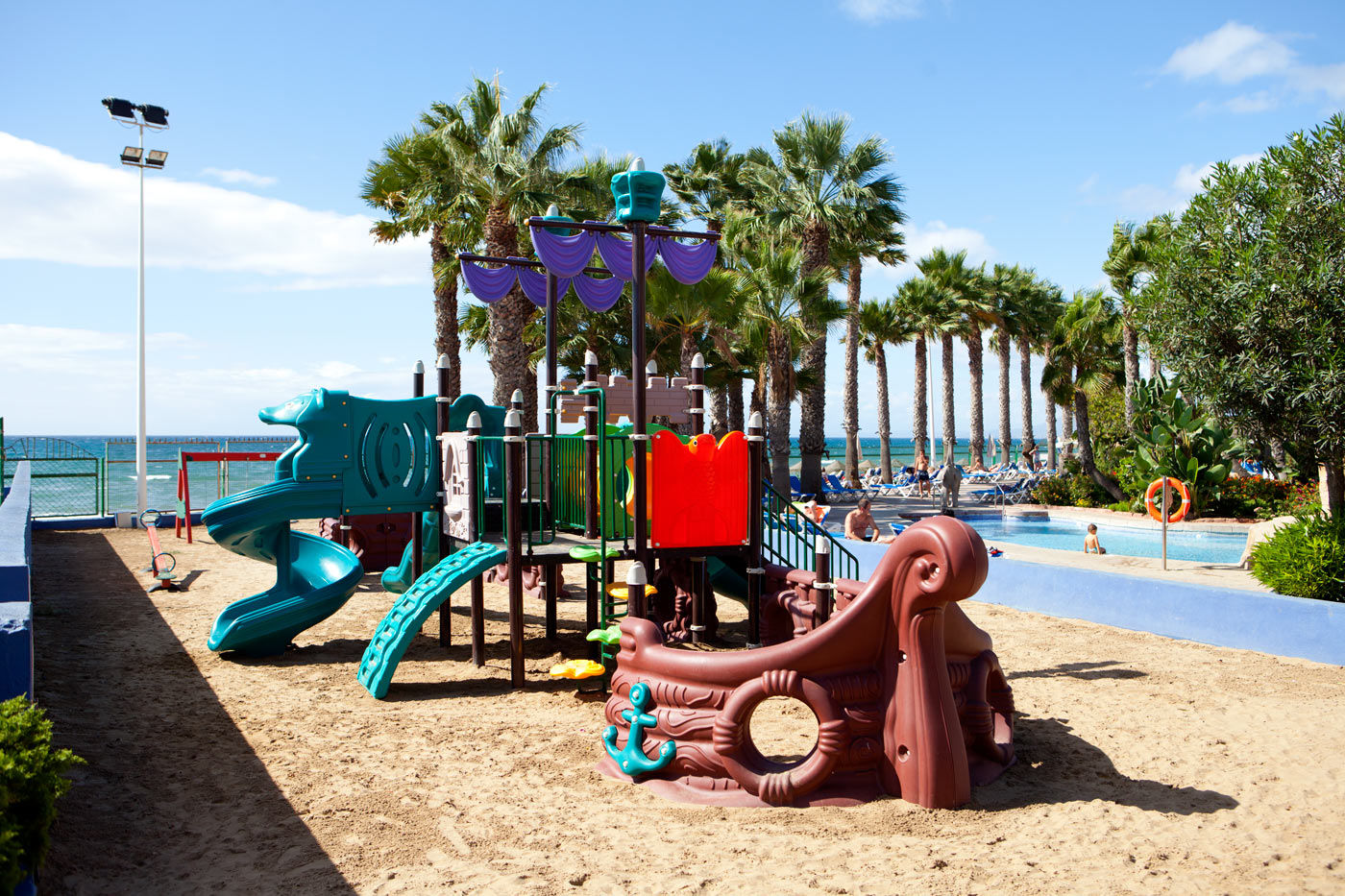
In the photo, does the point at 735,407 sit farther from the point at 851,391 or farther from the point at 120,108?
the point at 120,108

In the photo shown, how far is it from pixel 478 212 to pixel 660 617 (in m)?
12.7

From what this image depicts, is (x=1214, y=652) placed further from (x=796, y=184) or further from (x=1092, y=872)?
(x=796, y=184)

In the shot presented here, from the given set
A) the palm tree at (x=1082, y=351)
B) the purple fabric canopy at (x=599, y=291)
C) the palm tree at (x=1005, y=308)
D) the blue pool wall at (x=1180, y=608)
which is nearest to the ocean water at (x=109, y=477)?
the purple fabric canopy at (x=599, y=291)

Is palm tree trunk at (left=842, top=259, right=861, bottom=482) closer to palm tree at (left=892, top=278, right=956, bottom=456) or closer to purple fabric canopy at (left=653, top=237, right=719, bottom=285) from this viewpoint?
palm tree at (left=892, top=278, right=956, bottom=456)

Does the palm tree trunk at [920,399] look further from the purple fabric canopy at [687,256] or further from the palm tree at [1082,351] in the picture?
the purple fabric canopy at [687,256]

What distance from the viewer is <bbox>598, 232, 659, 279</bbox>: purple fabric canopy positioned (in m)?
10.3

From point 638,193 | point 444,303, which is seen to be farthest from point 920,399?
point 638,193

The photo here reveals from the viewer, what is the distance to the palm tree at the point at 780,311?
24.3 m

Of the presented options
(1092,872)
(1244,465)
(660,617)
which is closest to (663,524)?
(660,617)

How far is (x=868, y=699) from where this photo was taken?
225 inches

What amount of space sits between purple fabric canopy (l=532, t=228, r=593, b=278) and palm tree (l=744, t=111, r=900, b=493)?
17.1 meters

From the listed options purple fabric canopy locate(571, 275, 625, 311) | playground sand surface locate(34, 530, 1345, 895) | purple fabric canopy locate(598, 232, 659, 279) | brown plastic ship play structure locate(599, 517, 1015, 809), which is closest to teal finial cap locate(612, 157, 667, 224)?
purple fabric canopy locate(598, 232, 659, 279)

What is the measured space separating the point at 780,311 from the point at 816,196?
4.99 meters

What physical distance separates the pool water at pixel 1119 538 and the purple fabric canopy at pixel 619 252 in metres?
10.4
